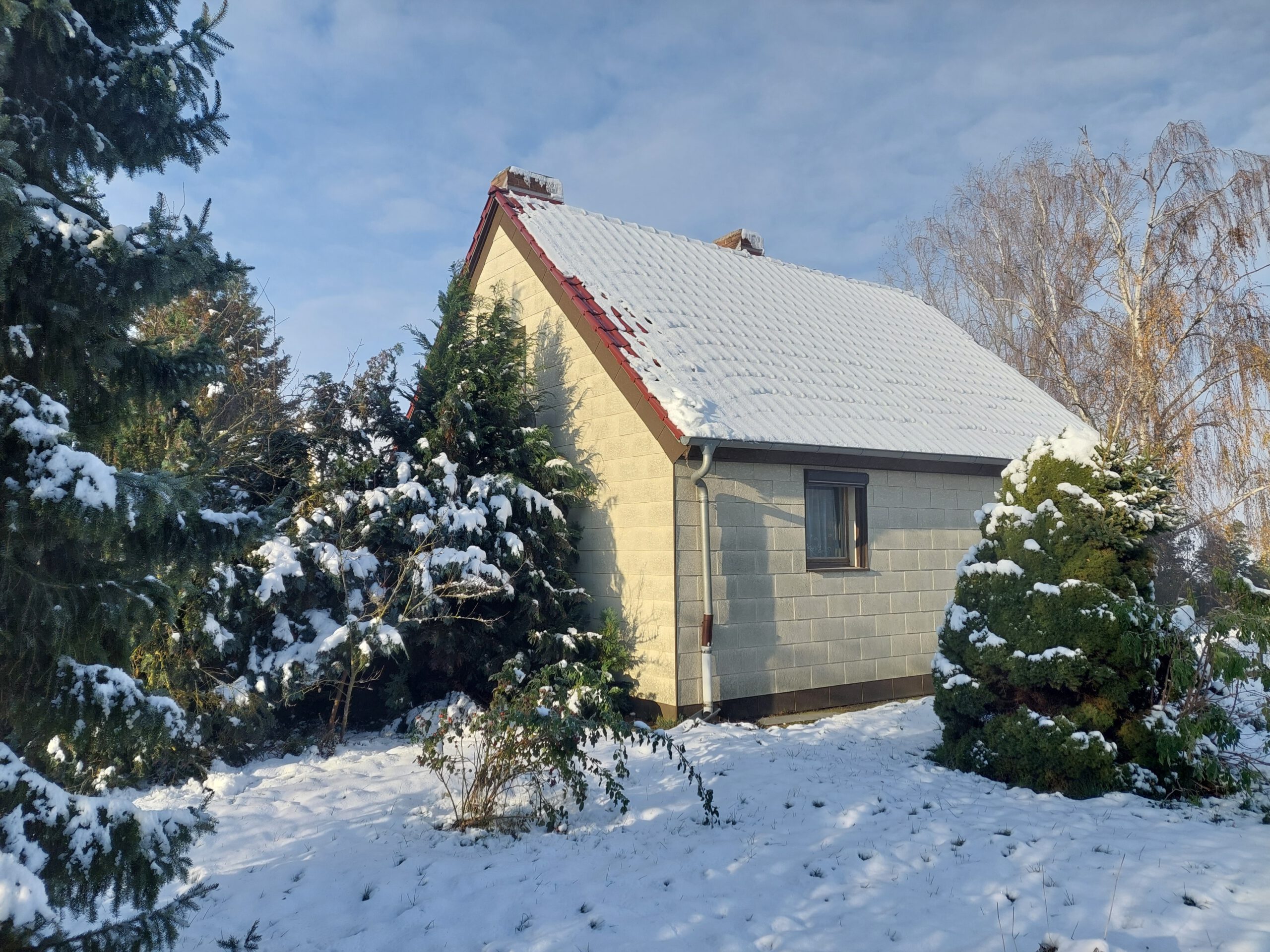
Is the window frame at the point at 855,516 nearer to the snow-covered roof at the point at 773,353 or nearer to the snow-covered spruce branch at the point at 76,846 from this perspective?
the snow-covered roof at the point at 773,353

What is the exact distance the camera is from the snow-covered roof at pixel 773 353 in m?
8.47

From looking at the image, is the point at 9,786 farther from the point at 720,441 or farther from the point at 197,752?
the point at 720,441

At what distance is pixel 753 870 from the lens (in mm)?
4438

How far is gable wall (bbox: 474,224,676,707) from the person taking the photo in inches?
313

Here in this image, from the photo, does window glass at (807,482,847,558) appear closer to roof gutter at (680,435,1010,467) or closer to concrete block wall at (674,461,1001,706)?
concrete block wall at (674,461,1001,706)

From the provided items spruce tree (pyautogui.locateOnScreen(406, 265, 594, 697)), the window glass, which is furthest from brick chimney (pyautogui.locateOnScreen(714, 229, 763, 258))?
the window glass

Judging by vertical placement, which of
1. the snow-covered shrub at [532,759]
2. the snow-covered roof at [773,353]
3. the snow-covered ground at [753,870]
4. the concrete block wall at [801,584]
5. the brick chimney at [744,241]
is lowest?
the snow-covered ground at [753,870]

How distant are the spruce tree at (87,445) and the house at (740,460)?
191 inches

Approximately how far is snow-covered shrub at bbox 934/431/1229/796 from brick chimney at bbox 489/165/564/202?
800 centimetres

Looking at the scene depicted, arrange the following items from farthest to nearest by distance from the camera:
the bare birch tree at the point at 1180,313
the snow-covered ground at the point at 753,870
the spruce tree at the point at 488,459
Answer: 1. the bare birch tree at the point at 1180,313
2. the spruce tree at the point at 488,459
3. the snow-covered ground at the point at 753,870

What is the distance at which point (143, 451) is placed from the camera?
613 centimetres

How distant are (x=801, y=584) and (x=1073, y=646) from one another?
314 cm

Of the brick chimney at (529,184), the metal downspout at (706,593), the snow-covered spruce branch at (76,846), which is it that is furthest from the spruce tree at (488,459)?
the snow-covered spruce branch at (76,846)

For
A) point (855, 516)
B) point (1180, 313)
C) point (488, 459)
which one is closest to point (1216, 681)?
point (855, 516)
